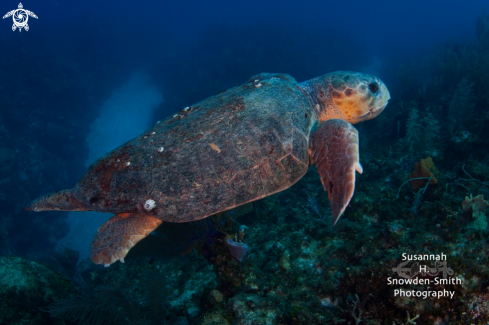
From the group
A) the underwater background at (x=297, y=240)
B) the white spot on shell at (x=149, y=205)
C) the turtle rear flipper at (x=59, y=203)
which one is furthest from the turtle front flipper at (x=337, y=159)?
the turtle rear flipper at (x=59, y=203)

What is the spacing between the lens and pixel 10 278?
130 inches

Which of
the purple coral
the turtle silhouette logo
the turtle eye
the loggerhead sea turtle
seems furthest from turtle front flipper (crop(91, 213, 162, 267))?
the turtle silhouette logo

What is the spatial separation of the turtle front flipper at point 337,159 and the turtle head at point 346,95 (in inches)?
42.3

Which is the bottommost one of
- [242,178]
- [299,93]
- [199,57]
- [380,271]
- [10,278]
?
[10,278]

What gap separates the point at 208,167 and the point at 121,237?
148cm

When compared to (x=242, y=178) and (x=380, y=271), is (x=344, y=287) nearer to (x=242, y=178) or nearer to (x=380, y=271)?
(x=380, y=271)

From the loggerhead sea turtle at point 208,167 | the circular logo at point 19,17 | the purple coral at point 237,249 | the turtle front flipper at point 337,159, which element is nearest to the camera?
the turtle front flipper at point 337,159

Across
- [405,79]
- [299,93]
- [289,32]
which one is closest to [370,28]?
[289,32]

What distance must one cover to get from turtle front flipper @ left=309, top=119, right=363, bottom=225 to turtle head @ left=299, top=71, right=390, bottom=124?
1074 millimetres

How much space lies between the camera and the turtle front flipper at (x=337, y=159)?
2438mm

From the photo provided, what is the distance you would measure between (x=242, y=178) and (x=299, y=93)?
202 centimetres

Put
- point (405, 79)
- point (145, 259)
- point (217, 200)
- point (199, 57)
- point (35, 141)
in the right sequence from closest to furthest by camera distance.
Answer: point (217, 200), point (145, 259), point (405, 79), point (35, 141), point (199, 57)

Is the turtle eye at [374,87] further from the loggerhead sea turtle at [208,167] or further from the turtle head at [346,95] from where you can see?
the loggerhead sea turtle at [208,167]

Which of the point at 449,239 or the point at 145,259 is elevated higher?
the point at 449,239
